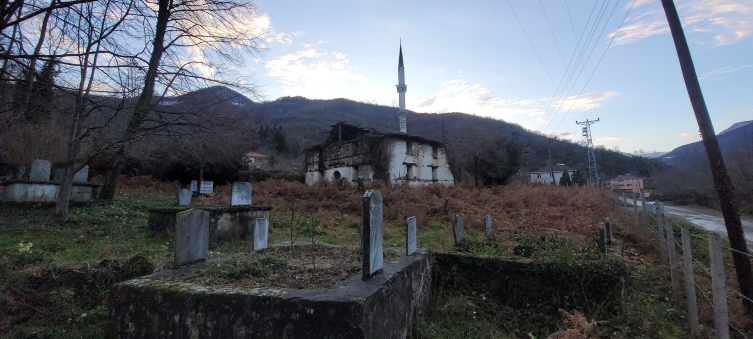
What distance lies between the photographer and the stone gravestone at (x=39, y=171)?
11459mm

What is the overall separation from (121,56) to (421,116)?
174 ft

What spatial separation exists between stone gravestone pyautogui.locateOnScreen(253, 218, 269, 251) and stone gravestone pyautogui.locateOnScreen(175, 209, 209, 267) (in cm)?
115

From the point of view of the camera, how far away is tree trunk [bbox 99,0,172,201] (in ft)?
22.2

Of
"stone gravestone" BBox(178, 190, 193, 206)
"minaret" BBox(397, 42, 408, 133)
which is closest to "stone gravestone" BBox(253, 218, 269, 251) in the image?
"stone gravestone" BBox(178, 190, 193, 206)

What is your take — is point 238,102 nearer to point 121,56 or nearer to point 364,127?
point 121,56

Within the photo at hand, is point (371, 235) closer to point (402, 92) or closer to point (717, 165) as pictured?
point (717, 165)

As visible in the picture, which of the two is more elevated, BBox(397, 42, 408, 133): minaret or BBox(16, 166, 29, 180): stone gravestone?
BBox(397, 42, 408, 133): minaret

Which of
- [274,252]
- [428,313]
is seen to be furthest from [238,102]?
[428,313]

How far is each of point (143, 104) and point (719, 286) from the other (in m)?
10.3

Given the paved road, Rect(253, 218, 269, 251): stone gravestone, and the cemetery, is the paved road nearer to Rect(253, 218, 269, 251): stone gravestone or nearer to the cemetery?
the cemetery

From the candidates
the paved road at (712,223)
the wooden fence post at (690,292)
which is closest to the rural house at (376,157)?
the paved road at (712,223)

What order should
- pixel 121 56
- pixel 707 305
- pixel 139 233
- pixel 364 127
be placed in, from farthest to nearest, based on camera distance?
pixel 364 127 < pixel 139 233 < pixel 707 305 < pixel 121 56

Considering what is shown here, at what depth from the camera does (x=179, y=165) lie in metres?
23.9

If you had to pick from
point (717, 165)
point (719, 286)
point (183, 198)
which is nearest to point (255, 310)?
point (719, 286)
